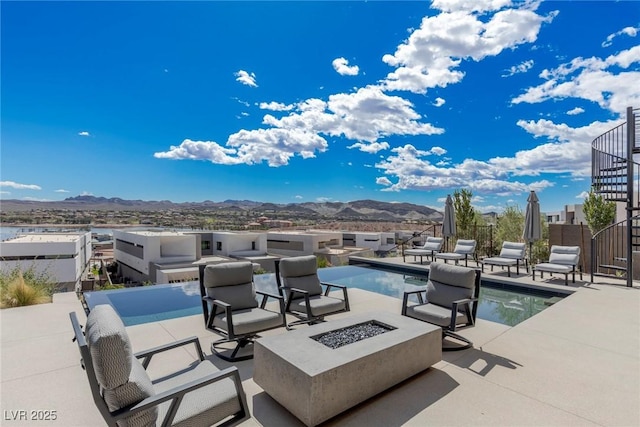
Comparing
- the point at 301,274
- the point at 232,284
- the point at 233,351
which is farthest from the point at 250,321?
the point at 301,274

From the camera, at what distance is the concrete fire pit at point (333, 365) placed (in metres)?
2.14

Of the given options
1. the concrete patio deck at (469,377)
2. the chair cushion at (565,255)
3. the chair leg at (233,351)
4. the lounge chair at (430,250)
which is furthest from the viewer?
the lounge chair at (430,250)

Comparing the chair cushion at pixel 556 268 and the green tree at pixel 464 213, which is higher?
the green tree at pixel 464 213

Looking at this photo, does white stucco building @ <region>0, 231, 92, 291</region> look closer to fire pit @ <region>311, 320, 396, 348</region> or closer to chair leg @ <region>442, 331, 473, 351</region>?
fire pit @ <region>311, 320, 396, 348</region>

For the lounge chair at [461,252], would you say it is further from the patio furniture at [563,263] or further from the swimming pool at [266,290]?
the patio furniture at [563,263]

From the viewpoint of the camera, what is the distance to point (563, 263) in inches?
291

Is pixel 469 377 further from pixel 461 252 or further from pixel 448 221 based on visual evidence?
pixel 448 221

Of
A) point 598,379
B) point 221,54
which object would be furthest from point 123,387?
point 221,54

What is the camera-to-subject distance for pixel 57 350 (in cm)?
344

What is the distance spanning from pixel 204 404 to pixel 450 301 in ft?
10.4

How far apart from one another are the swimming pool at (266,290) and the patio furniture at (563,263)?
33.0 inches

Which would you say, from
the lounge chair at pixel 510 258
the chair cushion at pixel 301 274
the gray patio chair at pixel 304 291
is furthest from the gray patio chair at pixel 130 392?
the lounge chair at pixel 510 258

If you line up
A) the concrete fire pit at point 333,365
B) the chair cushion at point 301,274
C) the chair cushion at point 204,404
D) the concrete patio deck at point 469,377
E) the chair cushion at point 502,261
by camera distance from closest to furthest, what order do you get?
the chair cushion at point 204,404
the concrete fire pit at point 333,365
the concrete patio deck at point 469,377
the chair cushion at point 301,274
the chair cushion at point 502,261

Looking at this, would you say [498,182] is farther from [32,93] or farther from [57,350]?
[32,93]
